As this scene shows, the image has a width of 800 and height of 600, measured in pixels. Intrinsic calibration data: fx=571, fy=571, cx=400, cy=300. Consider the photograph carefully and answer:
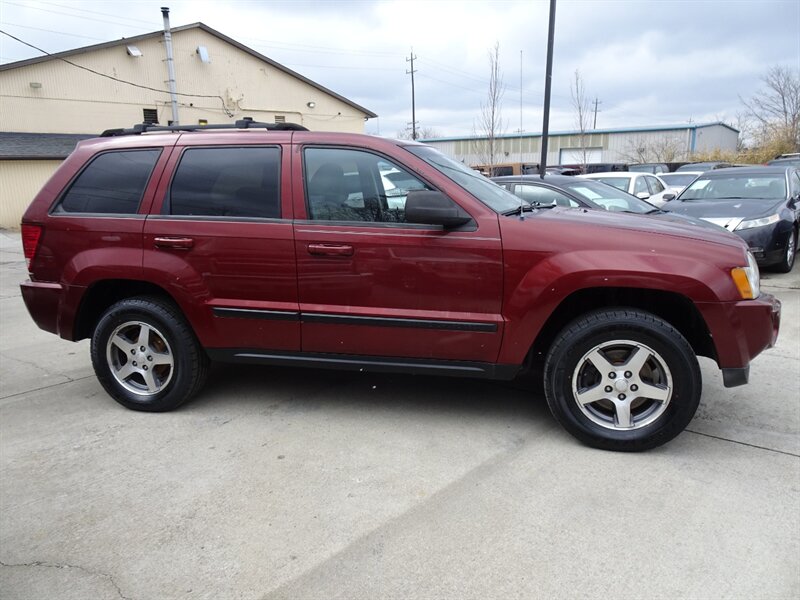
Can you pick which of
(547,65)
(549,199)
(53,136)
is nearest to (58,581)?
(549,199)

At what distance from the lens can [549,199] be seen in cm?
714

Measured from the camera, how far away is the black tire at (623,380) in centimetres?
326

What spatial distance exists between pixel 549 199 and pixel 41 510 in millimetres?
6081

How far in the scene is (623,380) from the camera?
3.35 metres

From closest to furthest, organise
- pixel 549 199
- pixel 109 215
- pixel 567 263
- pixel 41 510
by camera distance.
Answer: pixel 41 510 → pixel 567 263 → pixel 109 215 → pixel 549 199

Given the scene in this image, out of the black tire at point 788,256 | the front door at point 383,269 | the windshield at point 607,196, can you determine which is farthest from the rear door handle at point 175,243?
the black tire at point 788,256

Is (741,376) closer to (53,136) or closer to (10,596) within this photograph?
(10,596)

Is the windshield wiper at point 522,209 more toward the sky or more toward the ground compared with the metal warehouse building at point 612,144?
more toward the ground

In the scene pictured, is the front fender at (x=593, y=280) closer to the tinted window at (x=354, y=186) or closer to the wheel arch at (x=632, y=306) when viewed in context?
the wheel arch at (x=632, y=306)

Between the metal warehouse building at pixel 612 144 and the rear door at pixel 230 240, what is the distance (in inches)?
1690

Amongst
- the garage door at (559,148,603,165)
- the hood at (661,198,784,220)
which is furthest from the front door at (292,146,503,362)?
the garage door at (559,148,603,165)

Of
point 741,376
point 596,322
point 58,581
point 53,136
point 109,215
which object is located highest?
point 53,136

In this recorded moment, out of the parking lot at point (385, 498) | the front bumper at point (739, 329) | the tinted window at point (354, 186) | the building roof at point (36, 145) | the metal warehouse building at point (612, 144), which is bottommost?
the parking lot at point (385, 498)

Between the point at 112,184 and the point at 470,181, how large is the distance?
8.11ft
